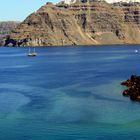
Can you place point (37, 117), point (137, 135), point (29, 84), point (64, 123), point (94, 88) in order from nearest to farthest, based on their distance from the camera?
point (137, 135)
point (64, 123)
point (37, 117)
point (94, 88)
point (29, 84)

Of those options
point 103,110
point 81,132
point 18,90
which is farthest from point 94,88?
point 81,132

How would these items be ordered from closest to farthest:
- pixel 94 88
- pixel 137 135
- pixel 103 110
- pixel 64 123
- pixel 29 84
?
pixel 137 135 < pixel 64 123 < pixel 103 110 < pixel 94 88 < pixel 29 84

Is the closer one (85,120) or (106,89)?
(85,120)

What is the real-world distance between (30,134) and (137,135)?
1166 centimetres

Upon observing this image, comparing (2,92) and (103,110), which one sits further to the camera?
(2,92)

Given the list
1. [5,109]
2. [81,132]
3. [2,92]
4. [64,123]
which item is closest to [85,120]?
[64,123]

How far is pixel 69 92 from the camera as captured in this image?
280 feet

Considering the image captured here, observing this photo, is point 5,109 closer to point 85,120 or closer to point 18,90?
point 85,120

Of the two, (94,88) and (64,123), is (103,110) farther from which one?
(94,88)

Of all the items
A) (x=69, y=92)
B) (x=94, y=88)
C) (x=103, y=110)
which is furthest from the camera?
(x=94, y=88)

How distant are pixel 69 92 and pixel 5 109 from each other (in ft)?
67.2

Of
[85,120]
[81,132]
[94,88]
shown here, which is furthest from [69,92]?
[81,132]

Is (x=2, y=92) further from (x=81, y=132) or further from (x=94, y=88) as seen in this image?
(x=81, y=132)

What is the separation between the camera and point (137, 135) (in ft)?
165
